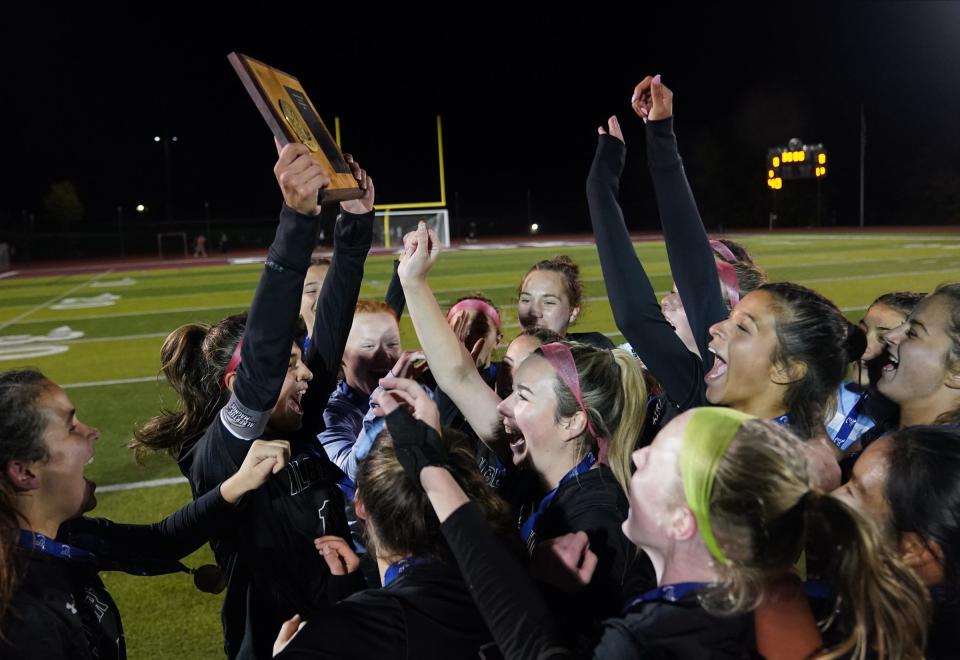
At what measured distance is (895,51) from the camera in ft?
182

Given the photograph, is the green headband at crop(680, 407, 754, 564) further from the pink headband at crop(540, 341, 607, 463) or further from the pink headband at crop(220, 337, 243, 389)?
the pink headband at crop(220, 337, 243, 389)

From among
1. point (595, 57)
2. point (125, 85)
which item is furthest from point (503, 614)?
point (125, 85)

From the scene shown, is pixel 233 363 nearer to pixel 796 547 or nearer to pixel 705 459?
pixel 705 459

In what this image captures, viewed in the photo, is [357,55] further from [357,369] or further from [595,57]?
[357,369]

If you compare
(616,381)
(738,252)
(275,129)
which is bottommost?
(616,381)

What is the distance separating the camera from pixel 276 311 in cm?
222

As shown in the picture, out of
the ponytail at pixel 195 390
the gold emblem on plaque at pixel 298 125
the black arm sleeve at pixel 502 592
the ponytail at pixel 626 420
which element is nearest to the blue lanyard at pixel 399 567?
the black arm sleeve at pixel 502 592

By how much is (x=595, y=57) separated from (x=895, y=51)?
22.4 meters

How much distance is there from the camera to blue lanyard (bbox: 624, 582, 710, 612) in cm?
161

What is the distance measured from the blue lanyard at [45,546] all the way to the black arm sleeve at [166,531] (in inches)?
12.6

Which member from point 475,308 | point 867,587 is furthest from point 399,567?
point 475,308

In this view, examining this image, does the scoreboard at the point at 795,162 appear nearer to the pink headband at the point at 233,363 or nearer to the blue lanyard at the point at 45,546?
the pink headband at the point at 233,363

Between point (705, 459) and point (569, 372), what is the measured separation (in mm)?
910

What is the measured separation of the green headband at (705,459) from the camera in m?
1.59
